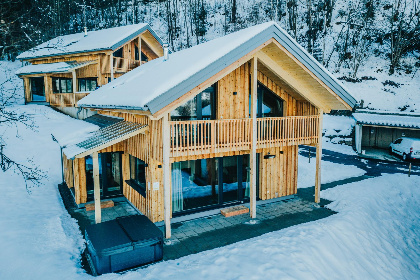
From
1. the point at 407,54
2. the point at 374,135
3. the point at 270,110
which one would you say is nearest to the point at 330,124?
the point at 374,135

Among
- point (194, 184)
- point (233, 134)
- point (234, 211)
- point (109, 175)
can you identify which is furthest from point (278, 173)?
point (109, 175)

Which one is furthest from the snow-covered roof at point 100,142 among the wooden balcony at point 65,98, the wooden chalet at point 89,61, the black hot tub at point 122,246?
the wooden balcony at point 65,98

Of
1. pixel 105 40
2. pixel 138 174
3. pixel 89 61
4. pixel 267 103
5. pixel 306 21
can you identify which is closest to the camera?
pixel 138 174

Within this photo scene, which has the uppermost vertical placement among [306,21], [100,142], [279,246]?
[306,21]

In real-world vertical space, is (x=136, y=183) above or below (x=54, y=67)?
below

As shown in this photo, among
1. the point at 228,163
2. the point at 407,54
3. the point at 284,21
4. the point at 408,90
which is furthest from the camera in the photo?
the point at 284,21

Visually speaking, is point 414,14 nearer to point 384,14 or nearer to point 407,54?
point 384,14

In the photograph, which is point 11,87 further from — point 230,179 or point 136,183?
point 230,179
